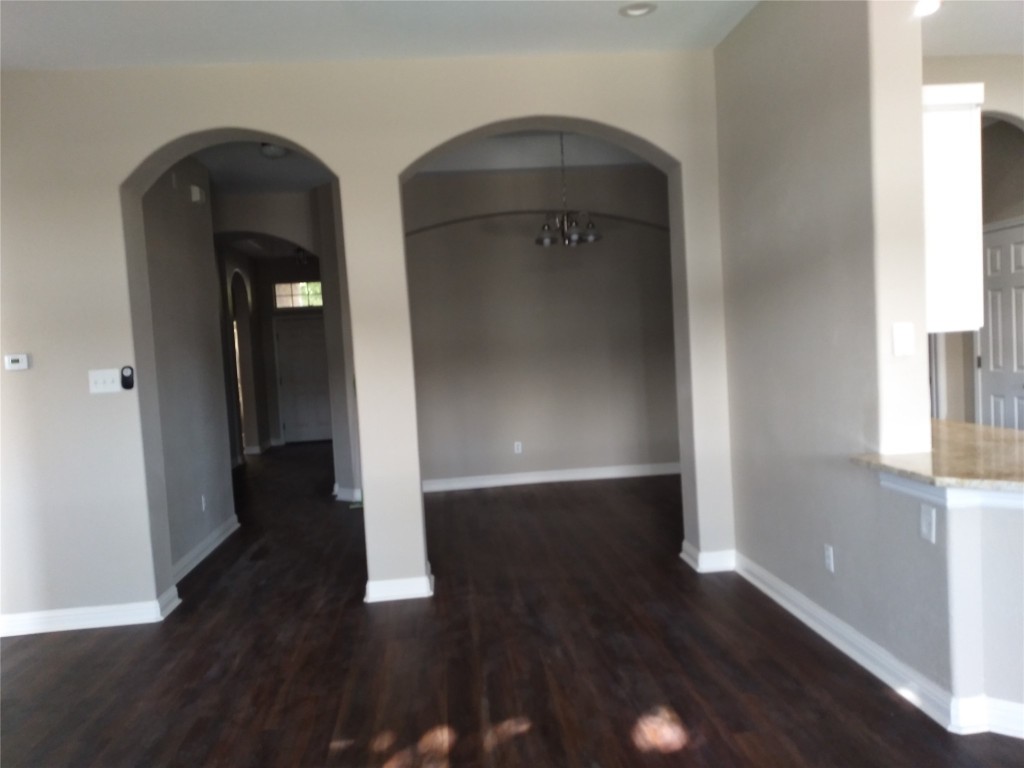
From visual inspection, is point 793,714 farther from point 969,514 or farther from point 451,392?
point 451,392

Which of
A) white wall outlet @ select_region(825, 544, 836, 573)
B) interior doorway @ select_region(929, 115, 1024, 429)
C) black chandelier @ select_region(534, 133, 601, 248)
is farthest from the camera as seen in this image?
black chandelier @ select_region(534, 133, 601, 248)

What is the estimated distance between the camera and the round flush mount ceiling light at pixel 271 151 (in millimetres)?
4727

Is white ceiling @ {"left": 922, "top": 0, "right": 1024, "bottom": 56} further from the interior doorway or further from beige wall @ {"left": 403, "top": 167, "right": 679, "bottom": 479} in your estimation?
beige wall @ {"left": 403, "top": 167, "right": 679, "bottom": 479}

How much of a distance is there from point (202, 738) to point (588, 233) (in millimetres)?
4395

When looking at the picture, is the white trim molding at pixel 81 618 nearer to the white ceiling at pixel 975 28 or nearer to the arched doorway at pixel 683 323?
the arched doorway at pixel 683 323

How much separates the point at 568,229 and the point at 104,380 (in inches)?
144

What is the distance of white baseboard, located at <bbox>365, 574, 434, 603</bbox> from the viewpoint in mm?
3646

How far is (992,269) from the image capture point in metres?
4.93

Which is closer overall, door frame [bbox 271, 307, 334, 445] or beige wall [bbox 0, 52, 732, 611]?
beige wall [bbox 0, 52, 732, 611]

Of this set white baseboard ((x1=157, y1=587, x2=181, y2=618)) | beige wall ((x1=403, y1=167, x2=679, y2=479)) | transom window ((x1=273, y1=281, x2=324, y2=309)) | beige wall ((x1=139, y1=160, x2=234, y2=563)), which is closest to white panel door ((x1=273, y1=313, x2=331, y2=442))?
transom window ((x1=273, y1=281, x2=324, y2=309))

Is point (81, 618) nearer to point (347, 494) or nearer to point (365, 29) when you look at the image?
point (347, 494)

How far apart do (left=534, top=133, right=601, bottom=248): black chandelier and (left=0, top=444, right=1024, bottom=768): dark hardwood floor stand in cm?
260

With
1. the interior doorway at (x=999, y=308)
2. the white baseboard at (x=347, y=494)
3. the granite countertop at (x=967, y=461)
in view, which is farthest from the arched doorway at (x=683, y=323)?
the white baseboard at (x=347, y=494)

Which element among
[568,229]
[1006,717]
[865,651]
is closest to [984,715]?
[1006,717]
